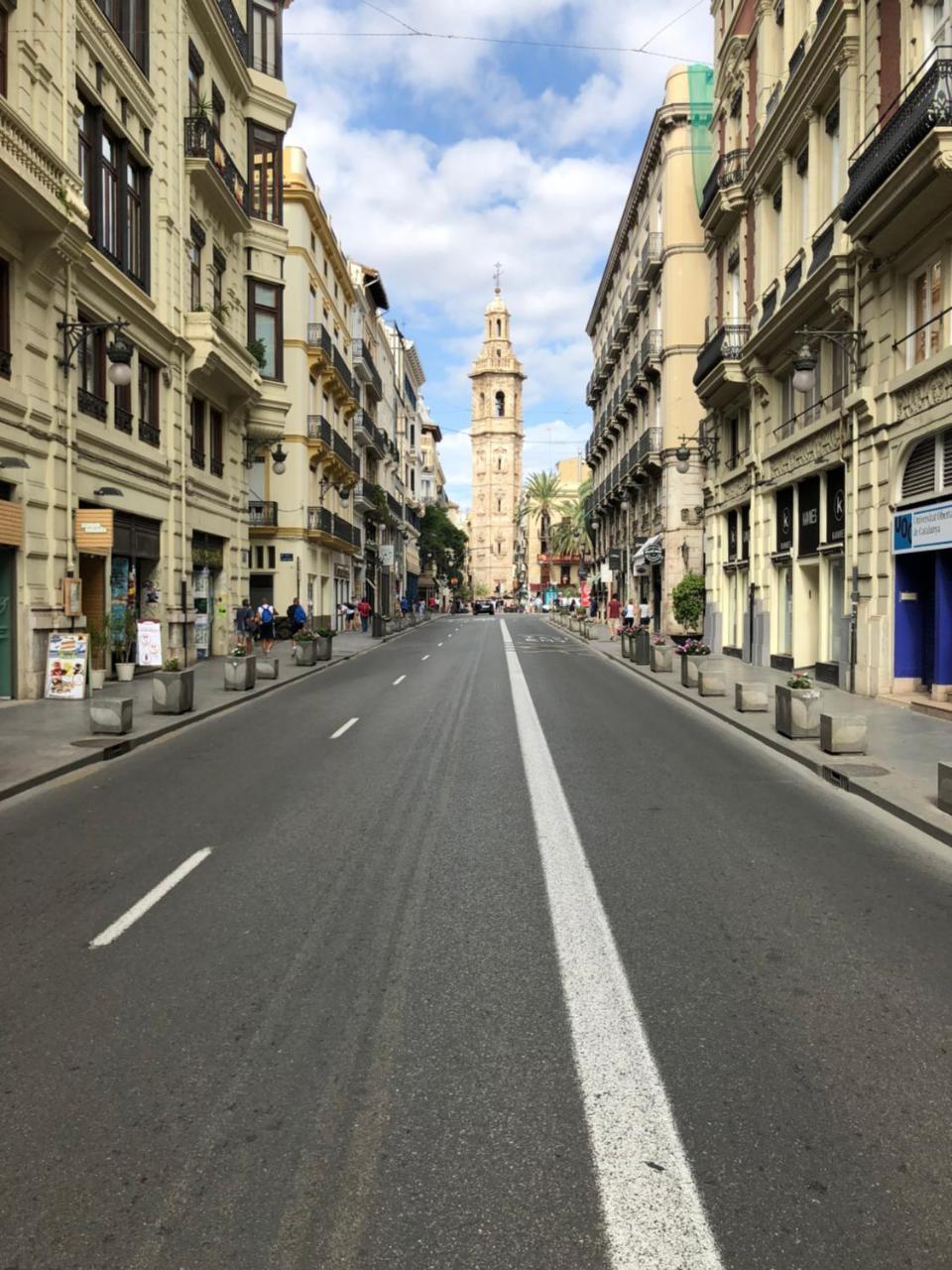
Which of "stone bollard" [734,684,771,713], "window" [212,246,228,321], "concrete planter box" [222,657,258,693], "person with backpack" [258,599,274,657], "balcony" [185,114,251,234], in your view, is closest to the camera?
"stone bollard" [734,684,771,713]

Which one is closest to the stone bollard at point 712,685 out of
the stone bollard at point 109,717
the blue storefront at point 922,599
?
the blue storefront at point 922,599

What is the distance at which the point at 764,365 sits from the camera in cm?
2409

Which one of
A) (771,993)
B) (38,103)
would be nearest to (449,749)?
(771,993)

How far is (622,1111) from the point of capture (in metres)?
3.26

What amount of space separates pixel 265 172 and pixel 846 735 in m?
27.0

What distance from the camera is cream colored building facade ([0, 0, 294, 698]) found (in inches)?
601

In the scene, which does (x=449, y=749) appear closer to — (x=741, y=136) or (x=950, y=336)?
(x=950, y=336)

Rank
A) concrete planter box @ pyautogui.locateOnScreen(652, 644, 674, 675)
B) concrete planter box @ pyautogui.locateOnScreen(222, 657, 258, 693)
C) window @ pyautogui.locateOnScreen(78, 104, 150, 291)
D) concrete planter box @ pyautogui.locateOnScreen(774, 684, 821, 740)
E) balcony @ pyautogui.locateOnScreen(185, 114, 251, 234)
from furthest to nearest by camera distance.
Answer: concrete planter box @ pyautogui.locateOnScreen(652, 644, 674, 675) → balcony @ pyautogui.locateOnScreen(185, 114, 251, 234) → concrete planter box @ pyautogui.locateOnScreen(222, 657, 258, 693) → window @ pyautogui.locateOnScreen(78, 104, 150, 291) → concrete planter box @ pyautogui.locateOnScreen(774, 684, 821, 740)

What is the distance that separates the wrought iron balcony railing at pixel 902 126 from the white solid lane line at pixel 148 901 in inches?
533

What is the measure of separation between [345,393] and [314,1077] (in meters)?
45.8

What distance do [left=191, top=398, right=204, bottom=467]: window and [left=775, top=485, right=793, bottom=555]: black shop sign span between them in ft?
50.1

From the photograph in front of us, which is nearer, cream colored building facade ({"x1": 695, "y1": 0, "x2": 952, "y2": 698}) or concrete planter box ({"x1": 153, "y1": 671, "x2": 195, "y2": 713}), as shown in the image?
concrete planter box ({"x1": 153, "y1": 671, "x2": 195, "y2": 713})

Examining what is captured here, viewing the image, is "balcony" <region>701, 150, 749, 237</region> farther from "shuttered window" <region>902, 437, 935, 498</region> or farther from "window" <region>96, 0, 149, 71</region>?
"window" <region>96, 0, 149, 71</region>

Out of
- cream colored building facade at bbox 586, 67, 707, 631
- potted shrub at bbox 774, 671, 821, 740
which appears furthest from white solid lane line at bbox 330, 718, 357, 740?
cream colored building facade at bbox 586, 67, 707, 631
